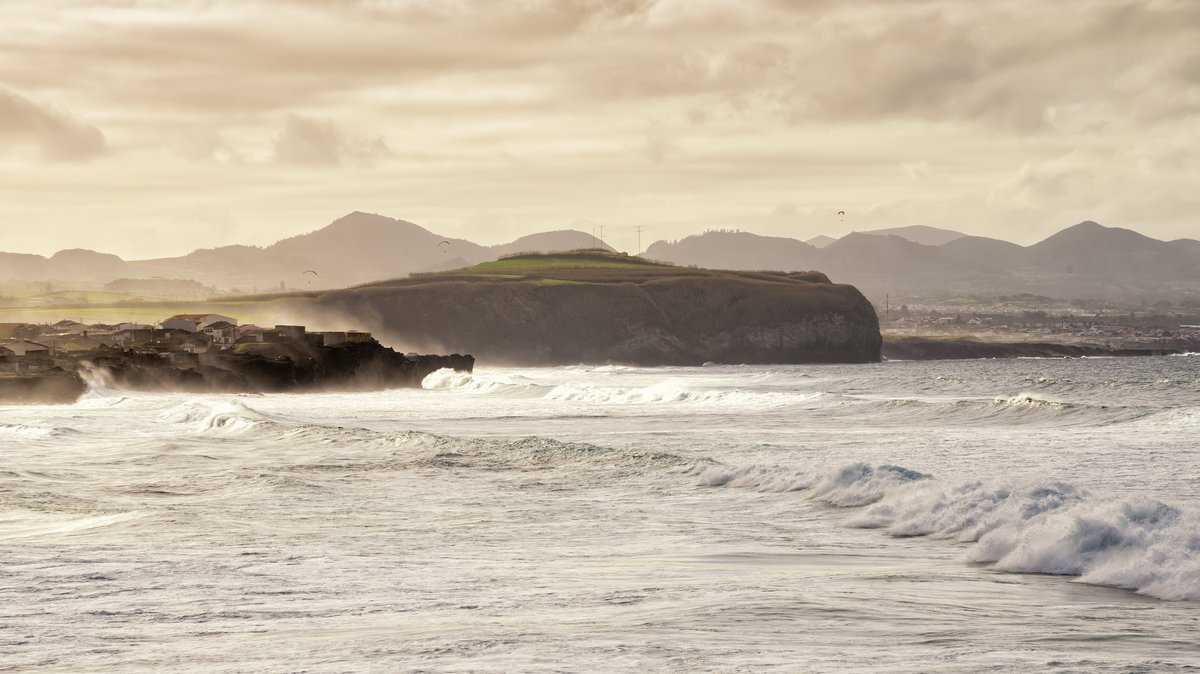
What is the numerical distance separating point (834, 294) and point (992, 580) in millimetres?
181909

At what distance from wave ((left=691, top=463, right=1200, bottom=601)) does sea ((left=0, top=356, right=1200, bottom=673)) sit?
0.04 metres

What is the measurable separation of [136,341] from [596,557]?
98.3 meters

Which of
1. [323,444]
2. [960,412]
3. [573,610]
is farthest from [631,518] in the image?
[960,412]

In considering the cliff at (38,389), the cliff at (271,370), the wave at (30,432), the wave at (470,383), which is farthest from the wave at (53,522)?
the cliff at (271,370)

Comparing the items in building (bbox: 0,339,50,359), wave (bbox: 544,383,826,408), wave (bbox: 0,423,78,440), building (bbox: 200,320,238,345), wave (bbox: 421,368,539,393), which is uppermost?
building (bbox: 200,320,238,345)

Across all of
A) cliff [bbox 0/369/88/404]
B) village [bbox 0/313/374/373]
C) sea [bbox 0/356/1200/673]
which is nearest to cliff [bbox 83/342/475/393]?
village [bbox 0/313/374/373]

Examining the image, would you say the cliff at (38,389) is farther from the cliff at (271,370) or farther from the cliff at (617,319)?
the cliff at (617,319)

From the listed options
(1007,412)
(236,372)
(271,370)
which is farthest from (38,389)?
(1007,412)

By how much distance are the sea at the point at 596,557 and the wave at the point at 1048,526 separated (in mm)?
42

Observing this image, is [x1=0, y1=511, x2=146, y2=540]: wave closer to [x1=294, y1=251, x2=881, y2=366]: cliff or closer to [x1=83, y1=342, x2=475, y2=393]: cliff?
[x1=83, y1=342, x2=475, y2=393]: cliff

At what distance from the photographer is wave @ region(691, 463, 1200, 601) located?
12.7 metres

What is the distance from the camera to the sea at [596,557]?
377 inches

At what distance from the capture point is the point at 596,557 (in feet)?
46.6

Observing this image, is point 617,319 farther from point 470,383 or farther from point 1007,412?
point 1007,412
